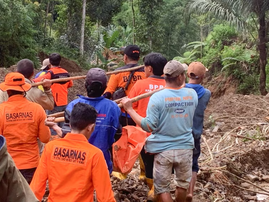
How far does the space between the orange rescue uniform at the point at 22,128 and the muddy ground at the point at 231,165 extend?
1.26m

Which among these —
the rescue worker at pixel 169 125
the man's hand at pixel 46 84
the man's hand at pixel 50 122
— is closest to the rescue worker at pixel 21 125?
the man's hand at pixel 50 122

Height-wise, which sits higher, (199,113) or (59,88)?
(199,113)

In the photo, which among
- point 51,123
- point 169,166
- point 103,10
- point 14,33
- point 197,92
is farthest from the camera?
point 103,10

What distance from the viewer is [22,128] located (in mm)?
4059

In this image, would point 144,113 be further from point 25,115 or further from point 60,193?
point 60,193

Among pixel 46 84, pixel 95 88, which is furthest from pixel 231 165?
pixel 95 88

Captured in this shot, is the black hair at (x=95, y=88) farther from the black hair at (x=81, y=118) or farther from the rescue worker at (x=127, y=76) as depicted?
the rescue worker at (x=127, y=76)

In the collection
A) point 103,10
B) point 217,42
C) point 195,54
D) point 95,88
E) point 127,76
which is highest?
point 103,10

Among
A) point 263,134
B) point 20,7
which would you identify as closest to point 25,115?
point 263,134

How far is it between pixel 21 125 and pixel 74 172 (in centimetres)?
129

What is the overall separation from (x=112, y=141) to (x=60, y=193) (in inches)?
41.7

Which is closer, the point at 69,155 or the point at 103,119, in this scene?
the point at 69,155

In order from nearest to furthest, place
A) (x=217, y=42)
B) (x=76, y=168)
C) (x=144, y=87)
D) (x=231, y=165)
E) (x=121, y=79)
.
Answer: (x=76, y=168) → (x=144, y=87) → (x=121, y=79) → (x=231, y=165) → (x=217, y=42)

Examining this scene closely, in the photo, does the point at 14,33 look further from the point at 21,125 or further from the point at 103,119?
the point at 103,119
